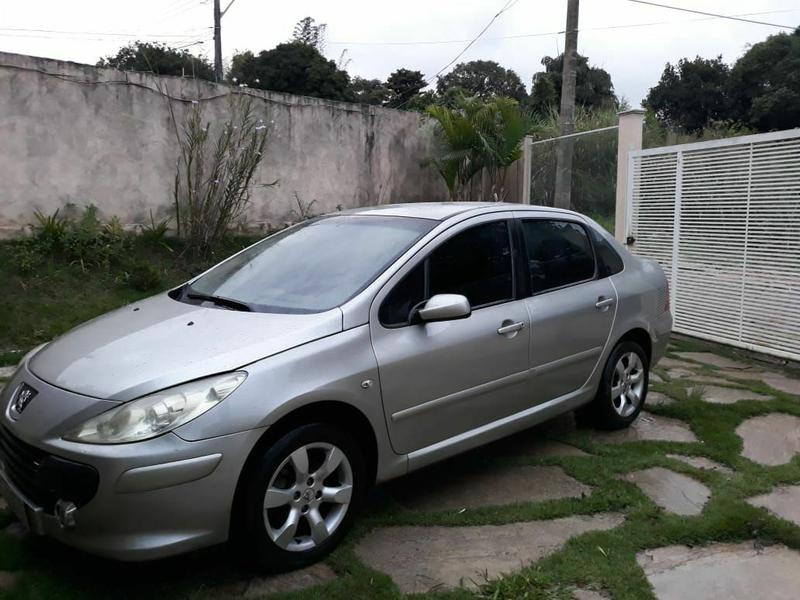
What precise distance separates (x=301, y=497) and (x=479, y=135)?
882 centimetres

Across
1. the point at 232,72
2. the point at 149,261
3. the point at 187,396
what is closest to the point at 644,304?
the point at 187,396

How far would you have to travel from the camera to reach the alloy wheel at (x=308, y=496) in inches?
108

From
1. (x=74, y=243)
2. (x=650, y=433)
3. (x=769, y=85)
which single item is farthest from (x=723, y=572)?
(x=769, y=85)

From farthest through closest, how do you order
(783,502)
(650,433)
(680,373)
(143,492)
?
(680,373) < (650,433) < (783,502) < (143,492)

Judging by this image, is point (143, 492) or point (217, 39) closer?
point (143, 492)

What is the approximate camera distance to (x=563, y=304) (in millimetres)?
4008

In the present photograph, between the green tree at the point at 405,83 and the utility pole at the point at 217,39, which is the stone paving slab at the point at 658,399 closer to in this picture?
the utility pole at the point at 217,39

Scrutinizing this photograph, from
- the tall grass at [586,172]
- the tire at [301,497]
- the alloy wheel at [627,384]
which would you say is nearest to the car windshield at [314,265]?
the tire at [301,497]

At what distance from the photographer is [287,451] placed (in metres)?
2.70

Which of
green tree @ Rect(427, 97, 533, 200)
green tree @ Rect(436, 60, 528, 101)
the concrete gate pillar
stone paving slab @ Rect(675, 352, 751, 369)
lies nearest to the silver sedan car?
stone paving slab @ Rect(675, 352, 751, 369)

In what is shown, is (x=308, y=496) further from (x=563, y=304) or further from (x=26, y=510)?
(x=563, y=304)

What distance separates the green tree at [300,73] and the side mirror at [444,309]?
2707cm

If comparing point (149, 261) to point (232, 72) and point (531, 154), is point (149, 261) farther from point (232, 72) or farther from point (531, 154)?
point (232, 72)

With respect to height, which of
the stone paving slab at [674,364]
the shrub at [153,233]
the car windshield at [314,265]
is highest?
the car windshield at [314,265]
